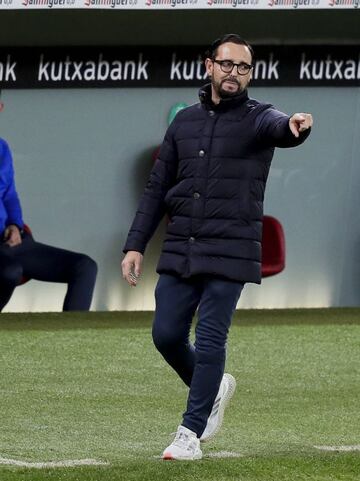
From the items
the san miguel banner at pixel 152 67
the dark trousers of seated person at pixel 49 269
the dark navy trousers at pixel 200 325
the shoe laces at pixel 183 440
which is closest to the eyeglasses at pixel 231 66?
the dark navy trousers at pixel 200 325

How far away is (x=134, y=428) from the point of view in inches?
315

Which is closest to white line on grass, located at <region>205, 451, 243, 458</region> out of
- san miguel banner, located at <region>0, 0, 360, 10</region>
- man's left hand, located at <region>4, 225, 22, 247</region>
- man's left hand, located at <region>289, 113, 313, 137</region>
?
man's left hand, located at <region>289, 113, 313, 137</region>

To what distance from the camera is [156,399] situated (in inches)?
362

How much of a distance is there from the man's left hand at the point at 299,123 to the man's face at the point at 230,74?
1.16 ft

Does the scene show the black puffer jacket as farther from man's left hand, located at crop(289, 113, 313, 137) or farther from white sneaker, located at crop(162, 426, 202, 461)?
white sneaker, located at crop(162, 426, 202, 461)

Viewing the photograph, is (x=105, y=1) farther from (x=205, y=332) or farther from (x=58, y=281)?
(x=205, y=332)

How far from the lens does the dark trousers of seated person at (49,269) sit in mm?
13477

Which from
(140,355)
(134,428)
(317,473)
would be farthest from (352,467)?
(140,355)

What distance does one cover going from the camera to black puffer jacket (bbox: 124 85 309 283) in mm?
6738

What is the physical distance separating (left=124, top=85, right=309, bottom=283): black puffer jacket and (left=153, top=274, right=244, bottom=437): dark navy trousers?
6cm

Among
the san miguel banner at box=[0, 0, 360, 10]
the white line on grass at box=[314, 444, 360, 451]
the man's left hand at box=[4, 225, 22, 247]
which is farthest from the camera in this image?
the san miguel banner at box=[0, 0, 360, 10]

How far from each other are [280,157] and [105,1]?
2.66 metres

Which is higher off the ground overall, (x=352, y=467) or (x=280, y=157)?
(x=280, y=157)

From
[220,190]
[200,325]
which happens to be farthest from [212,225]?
[200,325]
